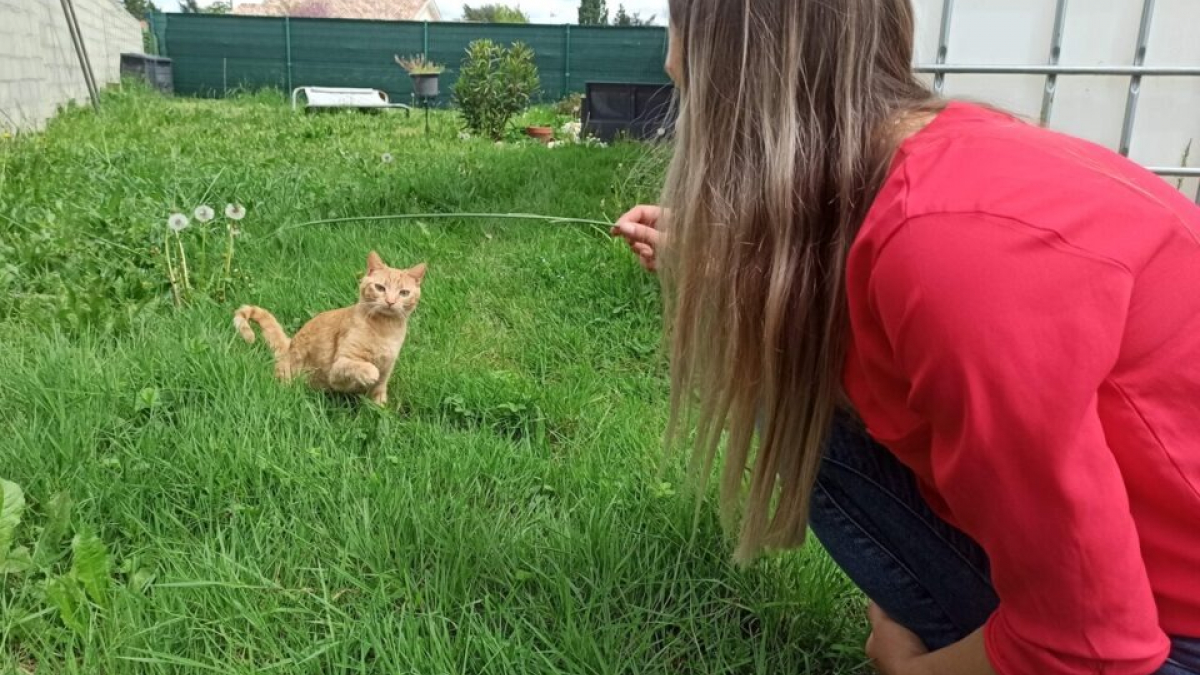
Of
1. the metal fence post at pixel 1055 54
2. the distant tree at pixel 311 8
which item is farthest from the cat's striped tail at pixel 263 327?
the distant tree at pixel 311 8

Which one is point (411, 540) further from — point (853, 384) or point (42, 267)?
point (42, 267)

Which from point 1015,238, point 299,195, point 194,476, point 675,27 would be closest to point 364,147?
point 299,195

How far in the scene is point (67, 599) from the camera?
1.41 m

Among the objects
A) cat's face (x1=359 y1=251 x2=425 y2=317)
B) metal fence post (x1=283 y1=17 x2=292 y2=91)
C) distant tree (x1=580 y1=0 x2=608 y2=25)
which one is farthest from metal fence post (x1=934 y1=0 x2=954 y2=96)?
distant tree (x1=580 y1=0 x2=608 y2=25)

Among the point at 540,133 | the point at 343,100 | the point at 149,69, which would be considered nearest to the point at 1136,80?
the point at 540,133

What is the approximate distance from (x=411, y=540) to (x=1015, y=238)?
4.07 ft

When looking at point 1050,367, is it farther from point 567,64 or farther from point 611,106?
point 567,64

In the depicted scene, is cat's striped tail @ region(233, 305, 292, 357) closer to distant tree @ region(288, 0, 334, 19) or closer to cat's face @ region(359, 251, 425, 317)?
cat's face @ region(359, 251, 425, 317)

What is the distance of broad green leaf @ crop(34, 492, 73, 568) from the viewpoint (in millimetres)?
1526

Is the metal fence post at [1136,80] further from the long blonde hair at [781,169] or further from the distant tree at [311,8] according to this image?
the distant tree at [311,8]

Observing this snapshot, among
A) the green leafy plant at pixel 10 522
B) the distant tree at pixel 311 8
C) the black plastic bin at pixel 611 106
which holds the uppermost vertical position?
the distant tree at pixel 311 8

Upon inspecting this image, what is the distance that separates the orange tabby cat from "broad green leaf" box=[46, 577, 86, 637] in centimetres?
89

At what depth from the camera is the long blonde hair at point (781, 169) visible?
0.92 m

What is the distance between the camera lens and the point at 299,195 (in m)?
4.18
